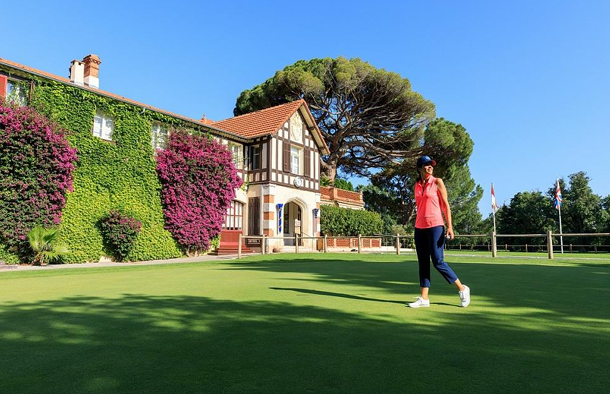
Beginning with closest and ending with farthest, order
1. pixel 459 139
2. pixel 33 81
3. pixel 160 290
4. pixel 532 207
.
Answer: pixel 160 290 → pixel 33 81 → pixel 459 139 → pixel 532 207

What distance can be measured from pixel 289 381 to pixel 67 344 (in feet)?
5.77

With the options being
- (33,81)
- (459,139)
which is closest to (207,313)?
(33,81)

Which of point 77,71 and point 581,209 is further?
point 581,209

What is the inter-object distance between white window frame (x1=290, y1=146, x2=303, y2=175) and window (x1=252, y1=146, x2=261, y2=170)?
228cm

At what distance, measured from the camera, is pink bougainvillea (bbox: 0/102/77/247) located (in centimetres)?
1305

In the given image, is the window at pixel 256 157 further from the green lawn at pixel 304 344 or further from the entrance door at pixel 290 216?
the green lawn at pixel 304 344

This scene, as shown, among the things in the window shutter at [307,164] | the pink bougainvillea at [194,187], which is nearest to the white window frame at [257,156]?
the pink bougainvillea at [194,187]

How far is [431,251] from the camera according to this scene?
4.39 meters

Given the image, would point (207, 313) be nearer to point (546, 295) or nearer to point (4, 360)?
point (4, 360)

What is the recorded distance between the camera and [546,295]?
16.2 ft

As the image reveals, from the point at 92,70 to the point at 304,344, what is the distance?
807 inches

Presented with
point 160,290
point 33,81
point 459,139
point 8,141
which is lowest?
point 160,290

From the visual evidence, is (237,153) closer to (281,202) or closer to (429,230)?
(281,202)

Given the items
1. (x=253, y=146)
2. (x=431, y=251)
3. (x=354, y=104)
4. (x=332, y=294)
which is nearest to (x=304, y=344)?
(x=431, y=251)
